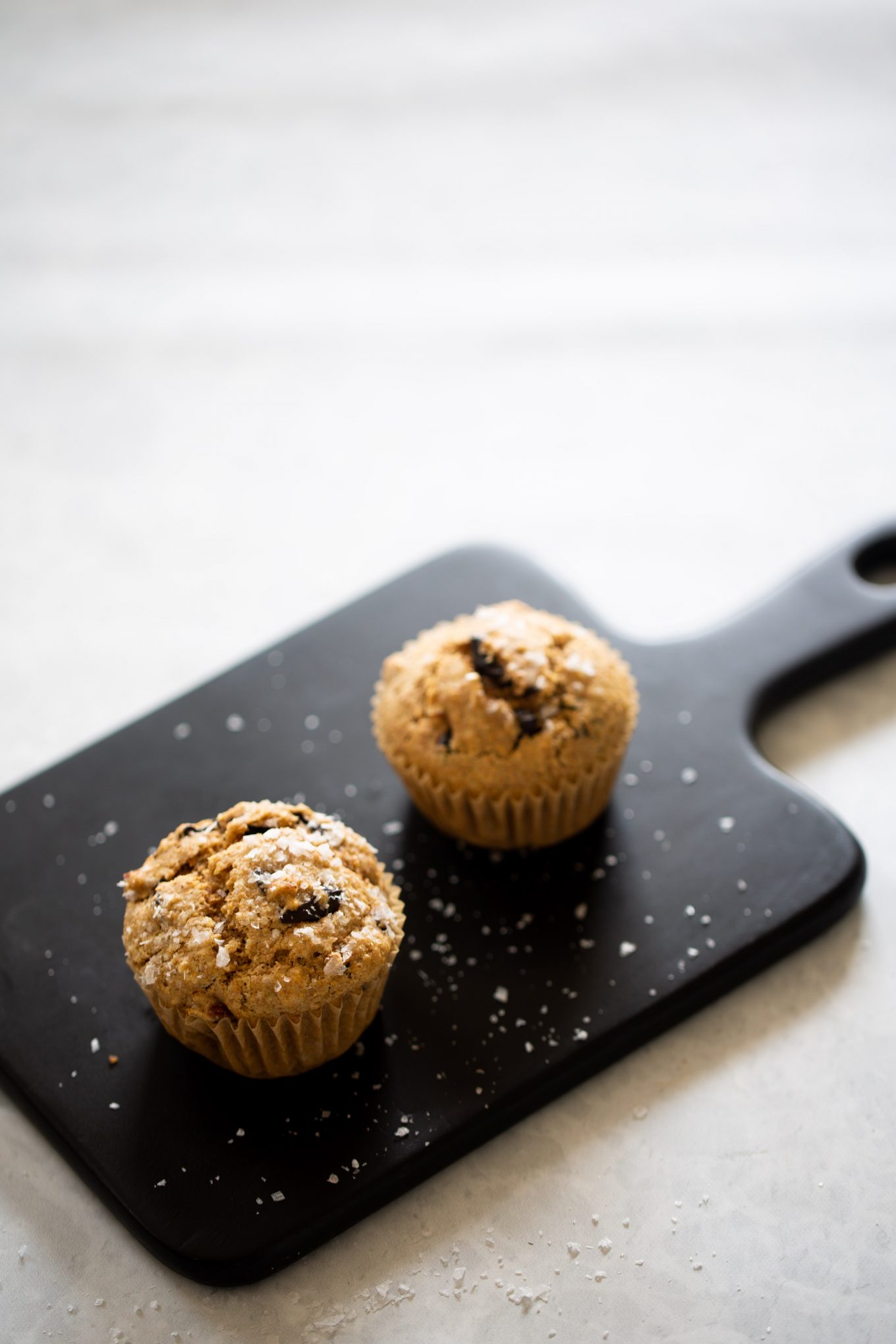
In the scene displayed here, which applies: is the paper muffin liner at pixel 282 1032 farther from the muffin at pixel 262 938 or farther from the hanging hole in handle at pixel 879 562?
the hanging hole in handle at pixel 879 562

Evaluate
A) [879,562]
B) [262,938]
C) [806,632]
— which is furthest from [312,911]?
[879,562]

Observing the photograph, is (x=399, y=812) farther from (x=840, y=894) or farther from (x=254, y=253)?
(x=254, y=253)

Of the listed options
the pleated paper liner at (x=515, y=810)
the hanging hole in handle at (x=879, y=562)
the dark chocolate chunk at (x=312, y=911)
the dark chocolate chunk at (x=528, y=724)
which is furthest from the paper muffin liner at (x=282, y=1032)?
the hanging hole in handle at (x=879, y=562)

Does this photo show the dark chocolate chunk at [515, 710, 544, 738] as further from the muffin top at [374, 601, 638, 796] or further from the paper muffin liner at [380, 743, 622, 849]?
the paper muffin liner at [380, 743, 622, 849]

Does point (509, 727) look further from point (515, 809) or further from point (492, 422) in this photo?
point (492, 422)

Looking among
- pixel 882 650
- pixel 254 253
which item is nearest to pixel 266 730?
pixel 882 650

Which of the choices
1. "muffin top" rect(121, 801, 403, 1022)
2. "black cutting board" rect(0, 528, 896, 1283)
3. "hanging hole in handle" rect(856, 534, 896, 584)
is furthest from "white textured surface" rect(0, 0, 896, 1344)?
"muffin top" rect(121, 801, 403, 1022)
